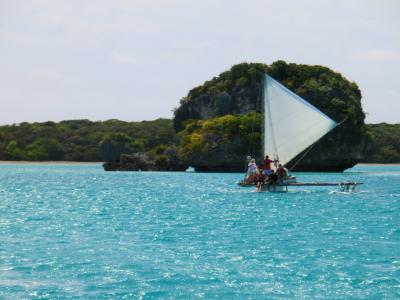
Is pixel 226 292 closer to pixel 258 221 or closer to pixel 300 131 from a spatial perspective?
pixel 258 221

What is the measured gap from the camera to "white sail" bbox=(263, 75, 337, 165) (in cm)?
5216

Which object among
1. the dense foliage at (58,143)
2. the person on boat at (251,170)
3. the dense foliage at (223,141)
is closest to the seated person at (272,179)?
the person on boat at (251,170)

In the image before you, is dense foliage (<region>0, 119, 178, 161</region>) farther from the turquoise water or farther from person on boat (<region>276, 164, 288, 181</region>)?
the turquoise water

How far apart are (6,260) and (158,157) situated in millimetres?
103717

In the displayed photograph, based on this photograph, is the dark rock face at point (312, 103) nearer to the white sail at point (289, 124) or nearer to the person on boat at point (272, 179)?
the white sail at point (289, 124)

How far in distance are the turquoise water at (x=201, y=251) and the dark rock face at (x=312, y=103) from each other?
72443 mm

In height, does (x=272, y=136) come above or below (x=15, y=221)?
above

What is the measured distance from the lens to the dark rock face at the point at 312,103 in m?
117

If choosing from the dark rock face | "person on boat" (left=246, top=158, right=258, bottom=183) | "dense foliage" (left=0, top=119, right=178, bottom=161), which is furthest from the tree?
"person on boat" (left=246, top=158, right=258, bottom=183)

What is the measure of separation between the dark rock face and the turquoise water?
72.4m

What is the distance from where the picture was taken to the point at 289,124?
2061 inches

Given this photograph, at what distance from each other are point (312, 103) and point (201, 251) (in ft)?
330

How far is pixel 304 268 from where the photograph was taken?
69.4ft

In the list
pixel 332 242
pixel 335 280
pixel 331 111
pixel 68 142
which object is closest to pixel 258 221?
pixel 332 242
